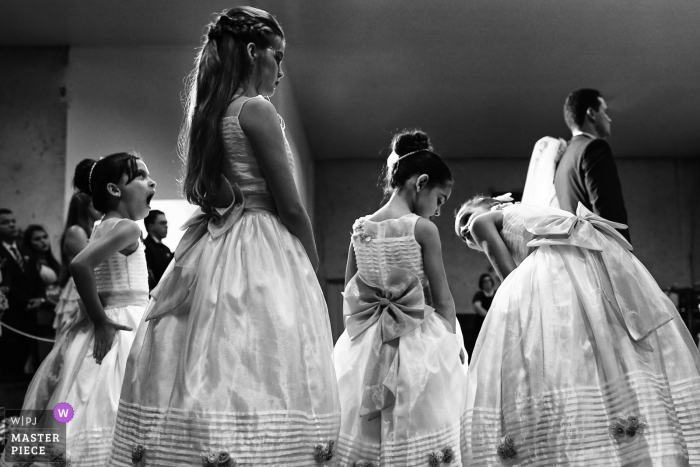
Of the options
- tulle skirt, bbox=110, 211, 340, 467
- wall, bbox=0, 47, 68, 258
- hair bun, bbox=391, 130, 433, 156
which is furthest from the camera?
wall, bbox=0, 47, 68, 258

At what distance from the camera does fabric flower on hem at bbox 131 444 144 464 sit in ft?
5.26

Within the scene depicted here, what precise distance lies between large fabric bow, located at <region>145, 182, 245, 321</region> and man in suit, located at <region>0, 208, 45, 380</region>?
3.94m

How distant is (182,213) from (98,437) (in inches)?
153

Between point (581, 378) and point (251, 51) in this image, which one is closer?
point (251, 51)

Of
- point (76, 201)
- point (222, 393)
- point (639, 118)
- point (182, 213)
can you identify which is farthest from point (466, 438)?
point (639, 118)

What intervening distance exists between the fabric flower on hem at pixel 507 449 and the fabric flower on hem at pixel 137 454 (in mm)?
1064

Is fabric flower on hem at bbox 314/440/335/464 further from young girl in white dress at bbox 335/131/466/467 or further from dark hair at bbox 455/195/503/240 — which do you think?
dark hair at bbox 455/195/503/240

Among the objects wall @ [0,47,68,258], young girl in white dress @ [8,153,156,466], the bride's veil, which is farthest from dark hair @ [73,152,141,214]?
wall @ [0,47,68,258]

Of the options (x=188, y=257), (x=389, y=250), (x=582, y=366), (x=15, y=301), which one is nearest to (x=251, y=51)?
(x=188, y=257)

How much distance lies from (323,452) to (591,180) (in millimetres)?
2296

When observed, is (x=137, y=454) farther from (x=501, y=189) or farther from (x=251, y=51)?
(x=501, y=189)

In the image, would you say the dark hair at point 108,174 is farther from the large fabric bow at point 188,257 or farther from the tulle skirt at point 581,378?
the tulle skirt at point 581,378

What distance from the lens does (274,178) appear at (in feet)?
5.97

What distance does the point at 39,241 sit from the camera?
5797 mm
